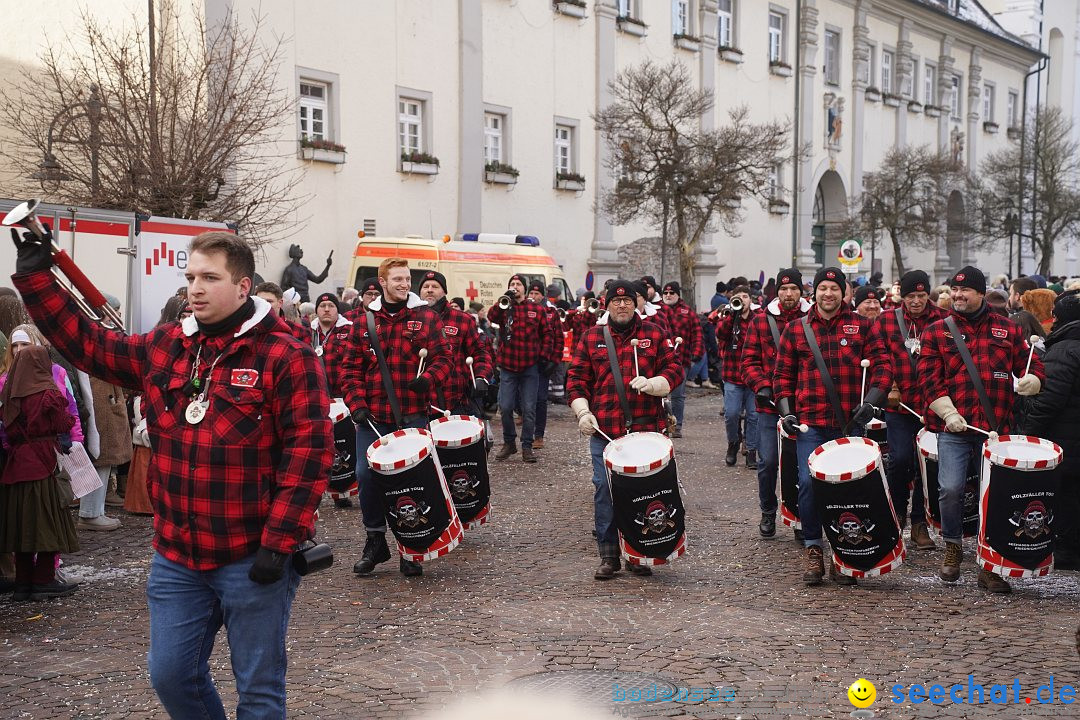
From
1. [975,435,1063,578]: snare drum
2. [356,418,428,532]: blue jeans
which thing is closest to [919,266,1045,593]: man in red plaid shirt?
[975,435,1063,578]: snare drum

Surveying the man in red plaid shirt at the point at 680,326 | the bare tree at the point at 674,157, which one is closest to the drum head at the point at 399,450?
the man in red plaid shirt at the point at 680,326

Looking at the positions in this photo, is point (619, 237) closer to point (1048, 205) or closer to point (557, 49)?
point (557, 49)

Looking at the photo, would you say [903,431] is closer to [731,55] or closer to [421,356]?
[421,356]

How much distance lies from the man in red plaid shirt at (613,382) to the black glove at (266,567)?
13.5 feet

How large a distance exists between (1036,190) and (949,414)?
1582 inches

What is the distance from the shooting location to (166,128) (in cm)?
1616

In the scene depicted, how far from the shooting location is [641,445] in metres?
7.62

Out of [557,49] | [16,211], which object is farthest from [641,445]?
[557,49]

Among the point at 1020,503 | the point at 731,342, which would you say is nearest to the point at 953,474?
the point at 1020,503

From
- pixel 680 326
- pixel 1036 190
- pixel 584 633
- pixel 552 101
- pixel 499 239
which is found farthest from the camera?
pixel 1036 190

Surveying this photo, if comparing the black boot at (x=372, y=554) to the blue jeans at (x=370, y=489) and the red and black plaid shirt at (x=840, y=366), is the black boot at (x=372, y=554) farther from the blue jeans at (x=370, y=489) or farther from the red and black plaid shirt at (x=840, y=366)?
the red and black plaid shirt at (x=840, y=366)

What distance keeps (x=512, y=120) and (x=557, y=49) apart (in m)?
2.20

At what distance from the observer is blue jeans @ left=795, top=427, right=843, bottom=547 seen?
7742 mm

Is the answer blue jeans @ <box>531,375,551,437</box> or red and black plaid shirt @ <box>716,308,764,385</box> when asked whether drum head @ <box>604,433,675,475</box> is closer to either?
red and black plaid shirt @ <box>716,308,764,385</box>
